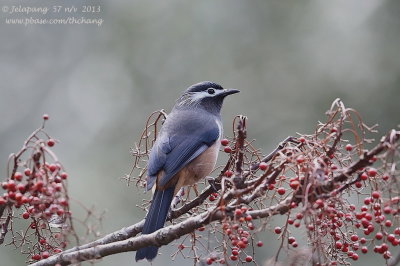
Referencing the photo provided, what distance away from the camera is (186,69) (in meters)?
9.18

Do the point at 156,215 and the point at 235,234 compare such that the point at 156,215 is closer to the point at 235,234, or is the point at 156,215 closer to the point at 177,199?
the point at 177,199

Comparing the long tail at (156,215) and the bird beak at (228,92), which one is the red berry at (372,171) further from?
the bird beak at (228,92)

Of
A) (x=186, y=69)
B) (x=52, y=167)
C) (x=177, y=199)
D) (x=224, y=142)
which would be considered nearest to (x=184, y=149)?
(x=177, y=199)

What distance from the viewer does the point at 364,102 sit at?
8312 mm

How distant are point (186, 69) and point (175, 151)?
461cm

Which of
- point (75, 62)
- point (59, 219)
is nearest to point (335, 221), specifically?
point (59, 219)

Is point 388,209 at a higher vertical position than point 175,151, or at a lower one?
lower

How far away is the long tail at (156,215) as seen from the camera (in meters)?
3.52

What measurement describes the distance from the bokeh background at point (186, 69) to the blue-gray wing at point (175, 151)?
105 inches

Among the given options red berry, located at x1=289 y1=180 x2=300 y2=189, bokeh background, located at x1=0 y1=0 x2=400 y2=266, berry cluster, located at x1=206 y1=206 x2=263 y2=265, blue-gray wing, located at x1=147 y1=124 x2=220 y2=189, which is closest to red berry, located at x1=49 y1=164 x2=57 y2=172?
berry cluster, located at x1=206 y1=206 x2=263 y2=265

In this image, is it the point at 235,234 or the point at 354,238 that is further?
the point at 354,238

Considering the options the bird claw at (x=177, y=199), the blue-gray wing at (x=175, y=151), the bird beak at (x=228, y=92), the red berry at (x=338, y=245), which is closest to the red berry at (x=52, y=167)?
the blue-gray wing at (x=175, y=151)

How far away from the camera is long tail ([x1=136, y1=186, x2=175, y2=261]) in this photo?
352cm

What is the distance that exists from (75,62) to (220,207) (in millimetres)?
7385
